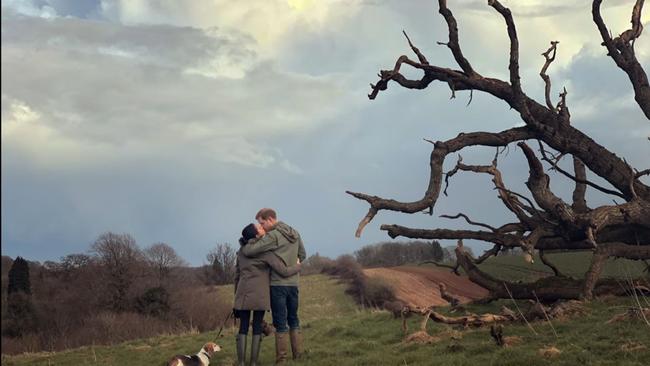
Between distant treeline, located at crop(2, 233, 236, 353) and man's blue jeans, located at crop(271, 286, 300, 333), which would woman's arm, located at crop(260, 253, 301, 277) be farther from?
distant treeline, located at crop(2, 233, 236, 353)

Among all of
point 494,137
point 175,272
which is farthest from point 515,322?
point 175,272

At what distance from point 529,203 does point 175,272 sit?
1269 inches

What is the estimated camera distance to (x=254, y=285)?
29.2 ft

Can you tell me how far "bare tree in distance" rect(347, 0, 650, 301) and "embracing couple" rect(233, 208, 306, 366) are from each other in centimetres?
357

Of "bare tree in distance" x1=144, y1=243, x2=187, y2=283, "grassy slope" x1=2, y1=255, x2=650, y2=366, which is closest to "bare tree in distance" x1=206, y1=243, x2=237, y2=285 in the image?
"bare tree in distance" x1=144, y1=243, x2=187, y2=283

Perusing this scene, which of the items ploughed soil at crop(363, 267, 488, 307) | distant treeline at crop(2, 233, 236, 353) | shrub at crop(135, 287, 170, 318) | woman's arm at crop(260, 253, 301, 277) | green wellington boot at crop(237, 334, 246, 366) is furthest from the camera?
ploughed soil at crop(363, 267, 488, 307)

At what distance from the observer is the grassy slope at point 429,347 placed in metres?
7.89

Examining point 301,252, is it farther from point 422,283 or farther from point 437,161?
point 422,283

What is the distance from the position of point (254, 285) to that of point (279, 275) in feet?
1.34

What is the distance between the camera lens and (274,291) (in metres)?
9.11

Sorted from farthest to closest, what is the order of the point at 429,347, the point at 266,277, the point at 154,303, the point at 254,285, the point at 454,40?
the point at 154,303 < the point at 454,40 < the point at 429,347 < the point at 266,277 < the point at 254,285

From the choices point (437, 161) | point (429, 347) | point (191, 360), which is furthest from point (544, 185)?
point (191, 360)

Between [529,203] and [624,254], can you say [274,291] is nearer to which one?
[529,203]

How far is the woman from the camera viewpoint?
887cm
